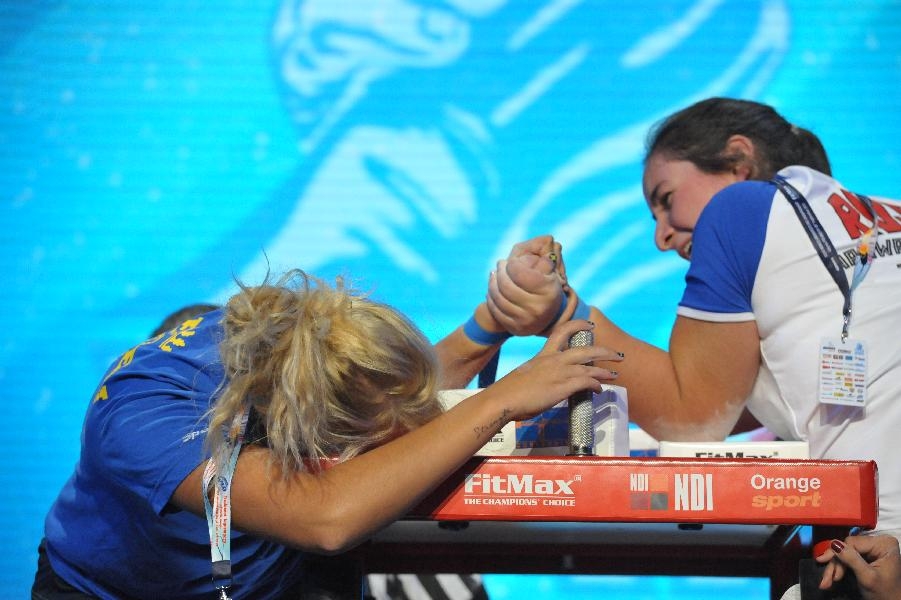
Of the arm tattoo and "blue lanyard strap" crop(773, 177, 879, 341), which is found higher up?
"blue lanyard strap" crop(773, 177, 879, 341)

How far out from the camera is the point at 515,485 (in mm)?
1254

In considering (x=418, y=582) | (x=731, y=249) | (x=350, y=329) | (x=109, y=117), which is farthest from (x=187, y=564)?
(x=109, y=117)

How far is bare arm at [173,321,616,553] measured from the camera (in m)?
1.16

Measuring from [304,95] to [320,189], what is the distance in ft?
1.19

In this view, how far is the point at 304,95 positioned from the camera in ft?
11.7

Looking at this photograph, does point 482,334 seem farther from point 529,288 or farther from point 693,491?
point 693,491

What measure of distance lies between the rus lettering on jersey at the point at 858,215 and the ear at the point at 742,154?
0.91 feet

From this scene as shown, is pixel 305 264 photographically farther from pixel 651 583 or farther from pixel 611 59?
pixel 651 583

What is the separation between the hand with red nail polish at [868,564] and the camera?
1256 mm

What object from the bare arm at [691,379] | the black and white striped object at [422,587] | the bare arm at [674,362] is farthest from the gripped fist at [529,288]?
the black and white striped object at [422,587]

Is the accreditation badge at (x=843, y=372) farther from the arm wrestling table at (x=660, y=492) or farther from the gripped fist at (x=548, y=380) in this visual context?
the gripped fist at (x=548, y=380)

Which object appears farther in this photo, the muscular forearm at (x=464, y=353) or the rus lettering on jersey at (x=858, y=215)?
the muscular forearm at (x=464, y=353)

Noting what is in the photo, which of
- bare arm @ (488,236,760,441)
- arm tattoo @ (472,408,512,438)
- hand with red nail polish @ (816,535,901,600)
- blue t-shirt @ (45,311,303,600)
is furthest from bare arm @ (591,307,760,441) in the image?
blue t-shirt @ (45,311,303,600)

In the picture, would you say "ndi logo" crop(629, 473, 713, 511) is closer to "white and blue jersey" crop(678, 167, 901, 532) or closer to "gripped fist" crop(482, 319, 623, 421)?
"gripped fist" crop(482, 319, 623, 421)
